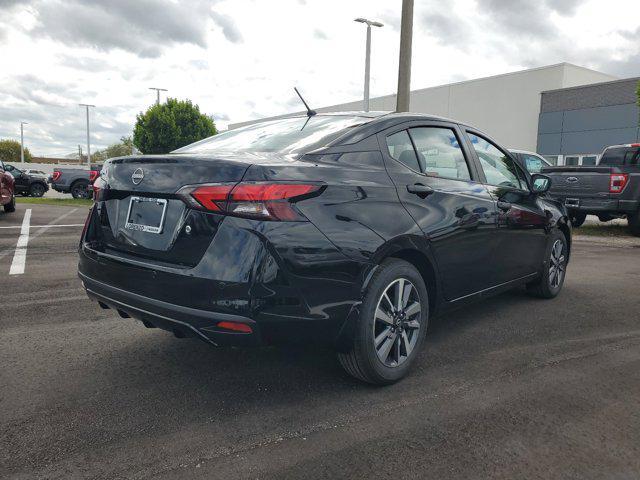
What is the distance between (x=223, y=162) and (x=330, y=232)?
24.3 inches

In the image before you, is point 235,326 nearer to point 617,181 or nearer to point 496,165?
point 496,165

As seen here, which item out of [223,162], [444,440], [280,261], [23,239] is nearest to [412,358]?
[444,440]

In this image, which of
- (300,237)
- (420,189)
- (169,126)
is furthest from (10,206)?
(169,126)

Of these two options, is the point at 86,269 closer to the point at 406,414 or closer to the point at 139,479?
the point at 139,479

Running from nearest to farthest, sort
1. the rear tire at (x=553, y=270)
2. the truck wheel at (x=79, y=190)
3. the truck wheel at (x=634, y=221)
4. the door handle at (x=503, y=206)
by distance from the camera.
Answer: the door handle at (x=503, y=206), the rear tire at (x=553, y=270), the truck wheel at (x=634, y=221), the truck wheel at (x=79, y=190)

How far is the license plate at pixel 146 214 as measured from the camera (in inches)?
102

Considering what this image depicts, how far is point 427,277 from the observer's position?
10.7 feet

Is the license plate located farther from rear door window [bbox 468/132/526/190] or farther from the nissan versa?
rear door window [bbox 468/132/526/190]

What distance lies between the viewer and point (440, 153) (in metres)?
3.53

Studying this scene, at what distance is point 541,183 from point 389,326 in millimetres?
2422

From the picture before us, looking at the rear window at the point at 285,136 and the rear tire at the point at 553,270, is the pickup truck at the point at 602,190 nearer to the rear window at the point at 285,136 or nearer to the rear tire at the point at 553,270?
the rear tire at the point at 553,270

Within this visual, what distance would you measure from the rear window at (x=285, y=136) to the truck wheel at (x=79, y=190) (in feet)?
68.8

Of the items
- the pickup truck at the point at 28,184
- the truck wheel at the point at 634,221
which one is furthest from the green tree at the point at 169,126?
the truck wheel at the point at 634,221

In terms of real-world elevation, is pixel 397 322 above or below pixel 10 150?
below
